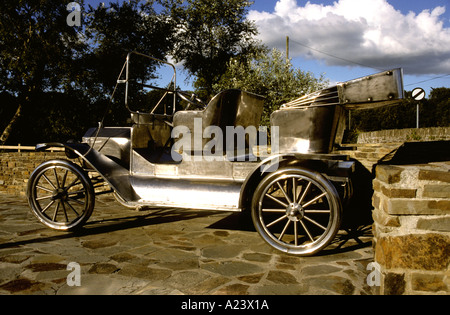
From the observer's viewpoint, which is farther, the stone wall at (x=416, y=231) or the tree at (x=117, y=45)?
the tree at (x=117, y=45)

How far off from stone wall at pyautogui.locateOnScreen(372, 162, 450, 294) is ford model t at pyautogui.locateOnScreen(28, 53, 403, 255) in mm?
739

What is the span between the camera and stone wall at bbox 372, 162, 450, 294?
2.26m

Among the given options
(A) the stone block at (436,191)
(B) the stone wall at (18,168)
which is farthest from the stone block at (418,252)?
(B) the stone wall at (18,168)

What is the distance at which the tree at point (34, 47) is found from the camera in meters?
15.5

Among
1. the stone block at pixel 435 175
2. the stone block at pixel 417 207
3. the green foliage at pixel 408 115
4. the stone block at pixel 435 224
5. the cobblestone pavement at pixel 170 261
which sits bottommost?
the cobblestone pavement at pixel 170 261

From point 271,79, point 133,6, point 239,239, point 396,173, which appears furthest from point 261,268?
point 133,6

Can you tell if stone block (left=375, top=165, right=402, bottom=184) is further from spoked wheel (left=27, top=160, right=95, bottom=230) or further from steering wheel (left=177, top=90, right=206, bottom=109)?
spoked wheel (left=27, top=160, right=95, bottom=230)

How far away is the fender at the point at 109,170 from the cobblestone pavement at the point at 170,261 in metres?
0.55

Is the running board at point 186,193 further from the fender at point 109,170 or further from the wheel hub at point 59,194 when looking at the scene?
the wheel hub at point 59,194

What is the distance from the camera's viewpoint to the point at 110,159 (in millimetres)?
4184

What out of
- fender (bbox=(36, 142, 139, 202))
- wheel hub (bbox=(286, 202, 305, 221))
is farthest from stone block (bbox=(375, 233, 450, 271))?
fender (bbox=(36, 142, 139, 202))

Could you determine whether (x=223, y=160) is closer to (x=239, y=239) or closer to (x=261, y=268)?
(x=239, y=239)

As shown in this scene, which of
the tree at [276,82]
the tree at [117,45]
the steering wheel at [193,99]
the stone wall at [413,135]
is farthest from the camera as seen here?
the tree at [117,45]
